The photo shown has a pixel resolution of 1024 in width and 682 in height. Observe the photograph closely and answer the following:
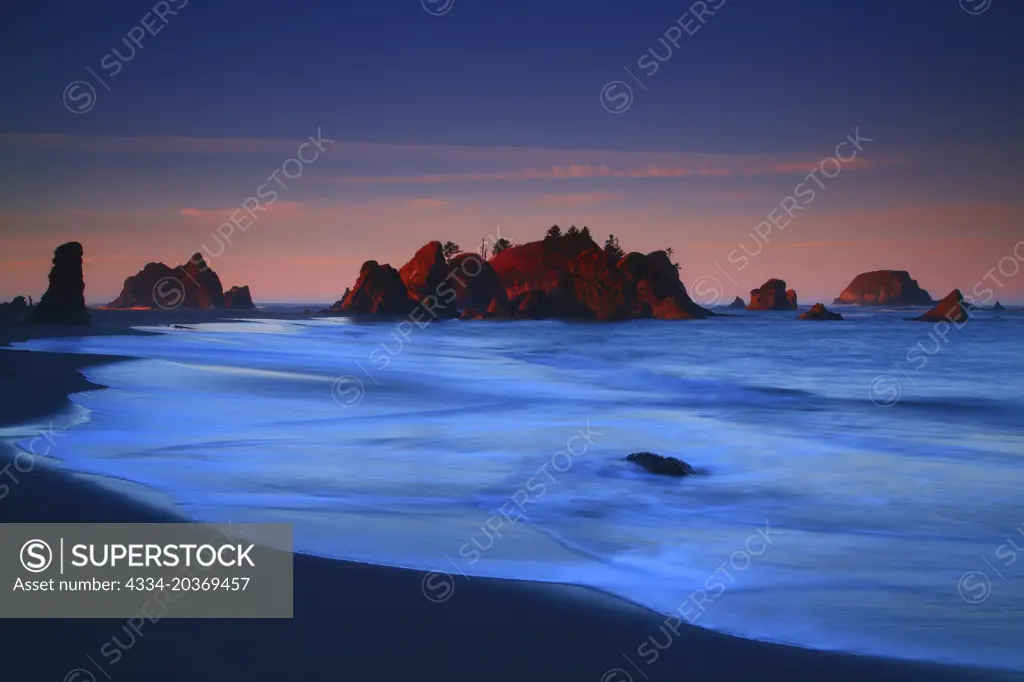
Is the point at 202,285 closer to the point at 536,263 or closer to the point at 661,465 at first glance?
the point at 536,263

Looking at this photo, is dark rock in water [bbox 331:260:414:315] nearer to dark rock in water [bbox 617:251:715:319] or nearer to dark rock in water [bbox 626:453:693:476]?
dark rock in water [bbox 617:251:715:319]

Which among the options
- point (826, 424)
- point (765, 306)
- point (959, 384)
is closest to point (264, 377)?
point (826, 424)

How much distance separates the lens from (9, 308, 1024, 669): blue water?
212 inches

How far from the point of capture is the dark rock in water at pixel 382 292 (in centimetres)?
11369

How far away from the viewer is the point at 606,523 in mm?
7219

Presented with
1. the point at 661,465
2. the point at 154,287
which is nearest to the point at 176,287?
the point at 154,287

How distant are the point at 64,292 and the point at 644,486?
50128 millimetres

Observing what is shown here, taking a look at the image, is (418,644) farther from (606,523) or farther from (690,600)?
(606,523)

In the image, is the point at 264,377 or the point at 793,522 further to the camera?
the point at 264,377

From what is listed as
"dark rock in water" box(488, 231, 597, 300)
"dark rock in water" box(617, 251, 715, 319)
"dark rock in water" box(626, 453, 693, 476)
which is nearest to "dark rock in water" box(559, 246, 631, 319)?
"dark rock in water" box(617, 251, 715, 319)

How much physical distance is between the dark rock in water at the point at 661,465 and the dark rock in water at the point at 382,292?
10558cm

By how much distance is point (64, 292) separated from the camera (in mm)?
47812

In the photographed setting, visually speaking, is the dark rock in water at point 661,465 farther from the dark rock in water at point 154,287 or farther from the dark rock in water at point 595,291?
the dark rock in water at point 154,287

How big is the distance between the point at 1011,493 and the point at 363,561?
27.4ft
